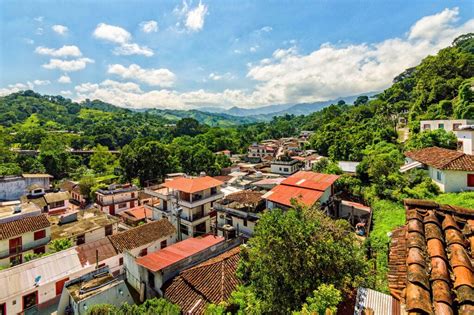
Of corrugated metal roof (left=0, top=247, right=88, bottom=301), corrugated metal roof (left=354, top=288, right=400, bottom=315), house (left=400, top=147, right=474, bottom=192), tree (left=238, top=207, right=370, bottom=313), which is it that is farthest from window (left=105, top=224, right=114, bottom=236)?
house (left=400, top=147, right=474, bottom=192)

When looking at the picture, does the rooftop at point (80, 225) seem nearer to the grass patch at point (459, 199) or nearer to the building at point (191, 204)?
the building at point (191, 204)

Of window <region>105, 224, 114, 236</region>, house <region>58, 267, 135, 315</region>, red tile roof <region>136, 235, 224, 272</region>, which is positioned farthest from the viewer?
window <region>105, 224, 114, 236</region>

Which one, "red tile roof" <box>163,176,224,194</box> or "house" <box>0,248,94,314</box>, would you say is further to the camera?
"red tile roof" <box>163,176,224,194</box>

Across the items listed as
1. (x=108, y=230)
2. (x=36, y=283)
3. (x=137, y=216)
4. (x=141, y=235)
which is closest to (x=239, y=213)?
(x=141, y=235)

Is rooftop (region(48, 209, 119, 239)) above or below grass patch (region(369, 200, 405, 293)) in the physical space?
below

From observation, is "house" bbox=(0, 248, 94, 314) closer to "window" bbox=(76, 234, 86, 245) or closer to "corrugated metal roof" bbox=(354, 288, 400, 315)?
"window" bbox=(76, 234, 86, 245)

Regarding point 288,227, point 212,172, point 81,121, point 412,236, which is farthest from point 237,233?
point 81,121

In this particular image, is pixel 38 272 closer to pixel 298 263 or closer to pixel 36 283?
pixel 36 283
